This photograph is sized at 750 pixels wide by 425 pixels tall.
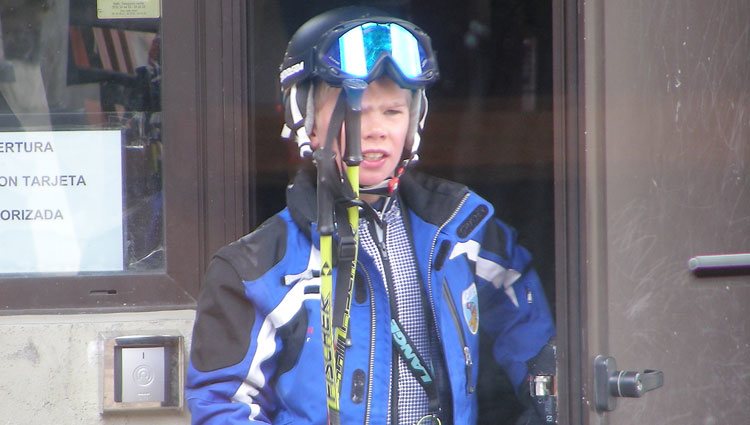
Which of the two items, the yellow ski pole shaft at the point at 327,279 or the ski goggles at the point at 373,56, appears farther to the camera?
the ski goggles at the point at 373,56

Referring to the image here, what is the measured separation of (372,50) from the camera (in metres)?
2.46

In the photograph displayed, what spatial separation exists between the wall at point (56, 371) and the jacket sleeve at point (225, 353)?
47cm

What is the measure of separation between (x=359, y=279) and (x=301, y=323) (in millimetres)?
150

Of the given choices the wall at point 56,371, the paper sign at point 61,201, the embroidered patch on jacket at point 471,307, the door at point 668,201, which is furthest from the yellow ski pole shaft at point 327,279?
the paper sign at point 61,201

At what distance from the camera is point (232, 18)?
2906 millimetres

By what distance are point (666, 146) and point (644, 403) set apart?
0.55 m

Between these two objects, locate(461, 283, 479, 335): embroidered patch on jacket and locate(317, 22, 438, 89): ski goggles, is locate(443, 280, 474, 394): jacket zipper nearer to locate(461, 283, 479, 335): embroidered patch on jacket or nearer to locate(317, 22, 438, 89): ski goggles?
locate(461, 283, 479, 335): embroidered patch on jacket

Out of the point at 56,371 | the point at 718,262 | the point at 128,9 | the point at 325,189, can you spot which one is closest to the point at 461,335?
the point at 325,189

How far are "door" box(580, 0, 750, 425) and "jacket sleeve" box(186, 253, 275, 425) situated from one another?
652 mm

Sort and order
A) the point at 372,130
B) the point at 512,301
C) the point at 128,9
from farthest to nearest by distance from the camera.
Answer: the point at 128,9
the point at 512,301
the point at 372,130

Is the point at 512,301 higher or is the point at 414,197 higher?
the point at 414,197

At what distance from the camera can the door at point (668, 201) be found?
7.89ft

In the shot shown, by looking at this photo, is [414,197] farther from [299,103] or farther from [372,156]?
[299,103]

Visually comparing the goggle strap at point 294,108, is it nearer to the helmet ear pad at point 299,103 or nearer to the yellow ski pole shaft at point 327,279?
the helmet ear pad at point 299,103
